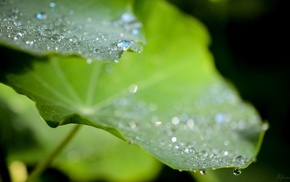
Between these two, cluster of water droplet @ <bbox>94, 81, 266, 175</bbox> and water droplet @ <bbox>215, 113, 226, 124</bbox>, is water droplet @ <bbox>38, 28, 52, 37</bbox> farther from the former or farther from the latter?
water droplet @ <bbox>215, 113, 226, 124</bbox>

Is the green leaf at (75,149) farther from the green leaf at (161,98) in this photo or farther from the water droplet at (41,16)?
the water droplet at (41,16)

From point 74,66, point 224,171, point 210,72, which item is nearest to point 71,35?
point 74,66

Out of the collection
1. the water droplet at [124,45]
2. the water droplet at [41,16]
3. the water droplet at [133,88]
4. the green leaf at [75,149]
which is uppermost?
the water droplet at [124,45]

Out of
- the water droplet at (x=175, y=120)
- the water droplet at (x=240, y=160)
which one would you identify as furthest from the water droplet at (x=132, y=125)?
the water droplet at (x=240, y=160)

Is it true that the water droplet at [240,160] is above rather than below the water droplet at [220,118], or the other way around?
above

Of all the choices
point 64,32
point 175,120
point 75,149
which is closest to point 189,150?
point 175,120

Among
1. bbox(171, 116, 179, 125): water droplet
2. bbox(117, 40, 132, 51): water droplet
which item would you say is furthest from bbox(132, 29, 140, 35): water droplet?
bbox(171, 116, 179, 125): water droplet
